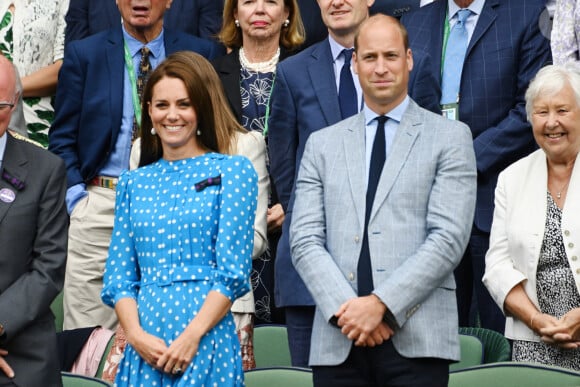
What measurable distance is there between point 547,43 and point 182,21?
2215mm

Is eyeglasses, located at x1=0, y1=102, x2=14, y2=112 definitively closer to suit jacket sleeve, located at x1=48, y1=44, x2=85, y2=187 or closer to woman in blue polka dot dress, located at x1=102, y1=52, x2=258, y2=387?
woman in blue polka dot dress, located at x1=102, y1=52, x2=258, y2=387

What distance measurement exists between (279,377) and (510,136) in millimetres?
1890

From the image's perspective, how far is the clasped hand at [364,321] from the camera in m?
4.49

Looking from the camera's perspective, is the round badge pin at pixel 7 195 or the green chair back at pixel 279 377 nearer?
the round badge pin at pixel 7 195

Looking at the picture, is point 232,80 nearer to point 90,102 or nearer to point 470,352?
point 90,102

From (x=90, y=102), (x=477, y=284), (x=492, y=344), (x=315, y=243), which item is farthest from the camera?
(x=90, y=102)

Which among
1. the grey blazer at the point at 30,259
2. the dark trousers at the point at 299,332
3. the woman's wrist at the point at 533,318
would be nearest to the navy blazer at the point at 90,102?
the dark trousers at the point at 299,332

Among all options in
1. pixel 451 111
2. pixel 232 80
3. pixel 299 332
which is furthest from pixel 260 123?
pixel 299 332

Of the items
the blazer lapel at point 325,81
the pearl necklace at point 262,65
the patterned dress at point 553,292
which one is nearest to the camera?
the patterned dress at point 553,292

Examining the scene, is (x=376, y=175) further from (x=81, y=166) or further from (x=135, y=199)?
(x=81, y=166)

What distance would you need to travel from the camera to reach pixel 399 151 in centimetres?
479

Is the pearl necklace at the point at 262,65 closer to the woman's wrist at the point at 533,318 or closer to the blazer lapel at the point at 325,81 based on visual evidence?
the blazer lapel at the point at 325,81

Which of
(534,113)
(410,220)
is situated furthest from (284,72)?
(410,220)

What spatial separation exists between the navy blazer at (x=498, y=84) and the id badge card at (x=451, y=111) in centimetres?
2
